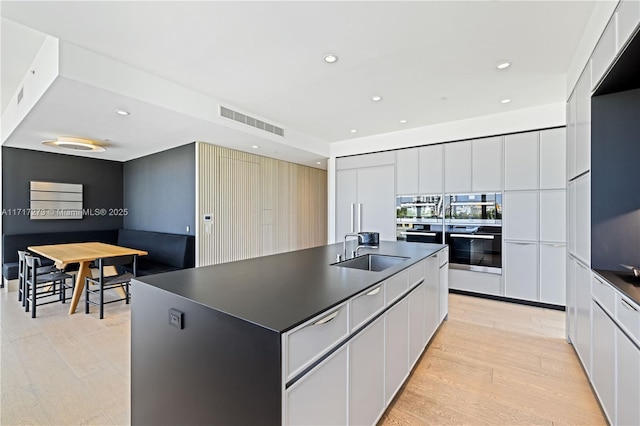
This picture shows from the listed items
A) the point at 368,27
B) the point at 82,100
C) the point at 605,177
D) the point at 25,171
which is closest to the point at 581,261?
the point at 605,177

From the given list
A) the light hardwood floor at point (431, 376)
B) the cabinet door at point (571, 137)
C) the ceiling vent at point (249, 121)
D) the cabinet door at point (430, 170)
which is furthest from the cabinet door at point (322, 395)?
the cabinet door at point (430, 170)

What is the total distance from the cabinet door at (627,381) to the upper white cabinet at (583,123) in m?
1.26

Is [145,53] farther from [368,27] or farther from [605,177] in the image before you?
[605,177]

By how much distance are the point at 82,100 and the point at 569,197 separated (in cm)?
491

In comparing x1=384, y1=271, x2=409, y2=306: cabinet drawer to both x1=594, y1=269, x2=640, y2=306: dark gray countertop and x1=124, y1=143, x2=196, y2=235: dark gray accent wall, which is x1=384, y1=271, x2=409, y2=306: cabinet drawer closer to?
x1=594, y1=269, x2=640, y2=306: dark gray countertop

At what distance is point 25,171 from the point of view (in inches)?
204

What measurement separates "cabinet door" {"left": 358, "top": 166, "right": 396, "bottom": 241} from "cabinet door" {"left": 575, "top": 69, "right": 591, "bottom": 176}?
2.86 meters

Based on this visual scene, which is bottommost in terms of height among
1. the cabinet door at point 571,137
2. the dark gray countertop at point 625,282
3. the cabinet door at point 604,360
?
the cabinet door at point 604,360

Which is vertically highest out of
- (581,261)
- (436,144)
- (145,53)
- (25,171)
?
(145,53)

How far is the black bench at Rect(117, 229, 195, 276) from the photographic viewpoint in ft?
14.8

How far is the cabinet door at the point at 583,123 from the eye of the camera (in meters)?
2.15

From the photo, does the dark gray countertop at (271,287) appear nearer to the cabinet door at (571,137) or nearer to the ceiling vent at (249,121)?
the cabinet door at (571,137)

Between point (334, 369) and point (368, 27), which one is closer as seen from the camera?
point (334, 369)

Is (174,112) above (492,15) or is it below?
below
